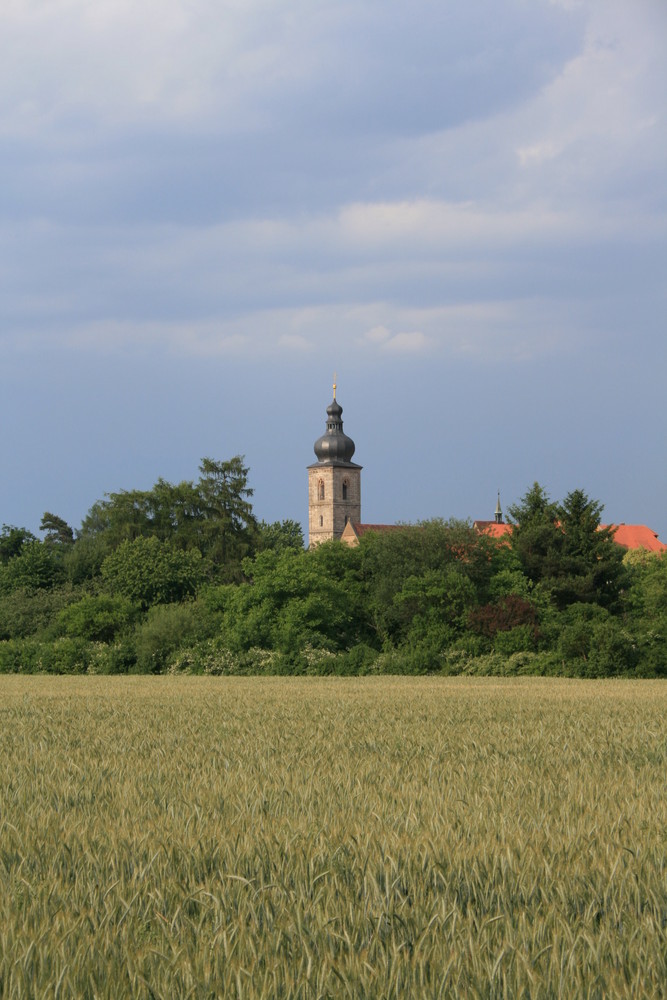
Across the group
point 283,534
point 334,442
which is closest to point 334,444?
point 334,442

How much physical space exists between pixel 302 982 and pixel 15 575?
61997mm

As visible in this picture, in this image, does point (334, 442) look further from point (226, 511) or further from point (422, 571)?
point (422, 571)

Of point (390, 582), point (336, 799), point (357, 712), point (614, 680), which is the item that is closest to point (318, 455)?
point (390, 582)

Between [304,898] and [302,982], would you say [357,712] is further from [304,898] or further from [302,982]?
[302,982]

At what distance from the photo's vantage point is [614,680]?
39.2m

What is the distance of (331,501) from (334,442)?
9.34 metres

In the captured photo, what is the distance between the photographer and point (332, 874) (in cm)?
482

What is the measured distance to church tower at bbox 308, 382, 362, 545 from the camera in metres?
155

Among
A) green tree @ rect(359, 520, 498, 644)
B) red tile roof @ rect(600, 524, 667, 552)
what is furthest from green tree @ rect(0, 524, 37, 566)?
red tile roof @ rect(600, 524, 667, 552)

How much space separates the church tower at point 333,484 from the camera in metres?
155

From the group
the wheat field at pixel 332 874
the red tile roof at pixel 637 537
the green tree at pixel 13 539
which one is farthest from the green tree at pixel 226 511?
the wheat field at pixel 332 874

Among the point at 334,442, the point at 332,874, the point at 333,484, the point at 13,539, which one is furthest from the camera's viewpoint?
the point at 334,442

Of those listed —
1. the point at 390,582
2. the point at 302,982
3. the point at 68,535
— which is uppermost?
the point at 68,535

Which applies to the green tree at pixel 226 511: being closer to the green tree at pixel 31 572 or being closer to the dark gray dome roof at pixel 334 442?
the green tree at pixel 31 572
